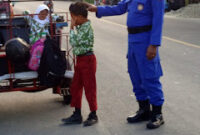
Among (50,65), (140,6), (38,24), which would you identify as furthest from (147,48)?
→ (38,24)

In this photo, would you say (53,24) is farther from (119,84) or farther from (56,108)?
(119,84)

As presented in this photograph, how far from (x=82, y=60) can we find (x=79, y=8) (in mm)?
640

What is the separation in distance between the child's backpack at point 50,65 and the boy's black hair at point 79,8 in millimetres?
478

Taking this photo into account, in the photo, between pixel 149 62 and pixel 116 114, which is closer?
pixel 149 62

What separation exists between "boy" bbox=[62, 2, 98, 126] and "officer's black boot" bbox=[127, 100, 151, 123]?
1.53ft

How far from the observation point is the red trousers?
5.49 m

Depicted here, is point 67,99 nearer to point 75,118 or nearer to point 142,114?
point 75,118

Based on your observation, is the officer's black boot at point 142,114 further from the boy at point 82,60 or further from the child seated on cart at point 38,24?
the child seated on cart at point 38,24

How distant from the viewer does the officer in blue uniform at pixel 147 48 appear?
5.13 meters

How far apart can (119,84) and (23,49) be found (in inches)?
111

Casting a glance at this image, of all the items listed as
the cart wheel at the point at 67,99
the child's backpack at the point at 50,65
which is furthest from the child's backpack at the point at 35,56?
the cart wheel at the point at 67,99

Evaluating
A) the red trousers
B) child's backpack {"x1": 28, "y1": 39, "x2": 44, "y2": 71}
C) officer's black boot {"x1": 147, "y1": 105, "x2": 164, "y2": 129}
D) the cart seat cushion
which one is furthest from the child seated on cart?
officer's black boot {"x1": 147, "y1": 105, "x2": 164, "y2": 129}

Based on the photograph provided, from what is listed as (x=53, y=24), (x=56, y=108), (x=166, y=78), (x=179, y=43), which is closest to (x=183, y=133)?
(x=56, y=108)

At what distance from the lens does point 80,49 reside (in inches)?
214
